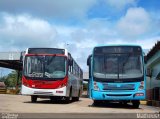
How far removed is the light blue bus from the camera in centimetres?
2016

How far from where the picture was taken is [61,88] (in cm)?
2344

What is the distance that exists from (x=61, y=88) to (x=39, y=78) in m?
1.38

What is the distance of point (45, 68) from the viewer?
23469mm

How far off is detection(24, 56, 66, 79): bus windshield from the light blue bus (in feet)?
10.3

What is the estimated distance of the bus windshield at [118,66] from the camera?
2027 centimetres

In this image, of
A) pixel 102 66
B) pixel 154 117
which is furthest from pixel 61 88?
pixel 154 117

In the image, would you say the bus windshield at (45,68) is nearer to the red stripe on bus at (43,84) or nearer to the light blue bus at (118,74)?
the red stripe on bus at (43,84)

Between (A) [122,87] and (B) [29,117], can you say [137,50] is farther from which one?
(B) [29,117]

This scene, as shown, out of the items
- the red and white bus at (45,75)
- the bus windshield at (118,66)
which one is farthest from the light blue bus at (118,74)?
the red and white bus at (45,75)

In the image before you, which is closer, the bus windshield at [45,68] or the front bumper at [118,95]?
the front bumper at [118,95]

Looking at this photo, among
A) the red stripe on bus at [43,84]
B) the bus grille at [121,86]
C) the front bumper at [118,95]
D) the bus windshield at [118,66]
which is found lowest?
the front bumper at [118,95]

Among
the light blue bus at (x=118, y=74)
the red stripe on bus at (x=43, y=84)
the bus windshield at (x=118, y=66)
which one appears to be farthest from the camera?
the red stripe on bus at (x=43, y=84)

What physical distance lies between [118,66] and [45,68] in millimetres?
4946

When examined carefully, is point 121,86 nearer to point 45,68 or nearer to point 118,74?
point 118,74
